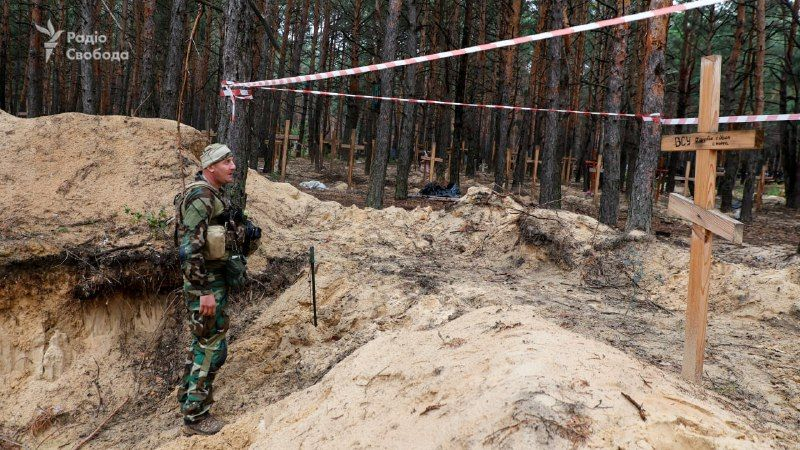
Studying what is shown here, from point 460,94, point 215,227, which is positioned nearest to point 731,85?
point 460,94

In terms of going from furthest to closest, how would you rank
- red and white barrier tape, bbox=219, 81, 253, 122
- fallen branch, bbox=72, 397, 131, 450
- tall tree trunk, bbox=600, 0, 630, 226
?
1. tall tree trunk, bbox=600, 0, 630, 226
2. red and white barrier tape, bbox=219, 81, 253, 122
3. fallen branch, bbox=72, 397, 131, 450

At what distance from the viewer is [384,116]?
1154 centimetres

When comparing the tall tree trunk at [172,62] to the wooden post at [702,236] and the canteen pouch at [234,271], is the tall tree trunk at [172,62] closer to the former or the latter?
the canteen pouch at [234,271]

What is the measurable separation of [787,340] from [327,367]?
4.16m

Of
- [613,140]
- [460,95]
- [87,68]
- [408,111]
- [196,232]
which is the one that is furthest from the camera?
[460,95]

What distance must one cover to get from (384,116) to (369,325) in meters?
6.94

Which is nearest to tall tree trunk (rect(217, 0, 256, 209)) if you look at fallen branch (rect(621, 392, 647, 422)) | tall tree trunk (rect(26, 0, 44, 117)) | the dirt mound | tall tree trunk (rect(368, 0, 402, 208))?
the dirt mound

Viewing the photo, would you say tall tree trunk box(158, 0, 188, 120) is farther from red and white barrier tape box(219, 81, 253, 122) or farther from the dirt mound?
red and white barrier tape box(219, 81, 253, 122)

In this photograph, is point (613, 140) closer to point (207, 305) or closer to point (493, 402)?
point (207, 305)

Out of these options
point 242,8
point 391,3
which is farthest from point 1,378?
point 391,3

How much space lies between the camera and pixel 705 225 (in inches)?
136

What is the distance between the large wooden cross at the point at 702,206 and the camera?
3.45m

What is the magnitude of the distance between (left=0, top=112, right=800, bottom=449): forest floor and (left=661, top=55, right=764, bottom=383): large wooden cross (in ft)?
0.93

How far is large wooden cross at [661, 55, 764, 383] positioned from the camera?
3449 millimetres
